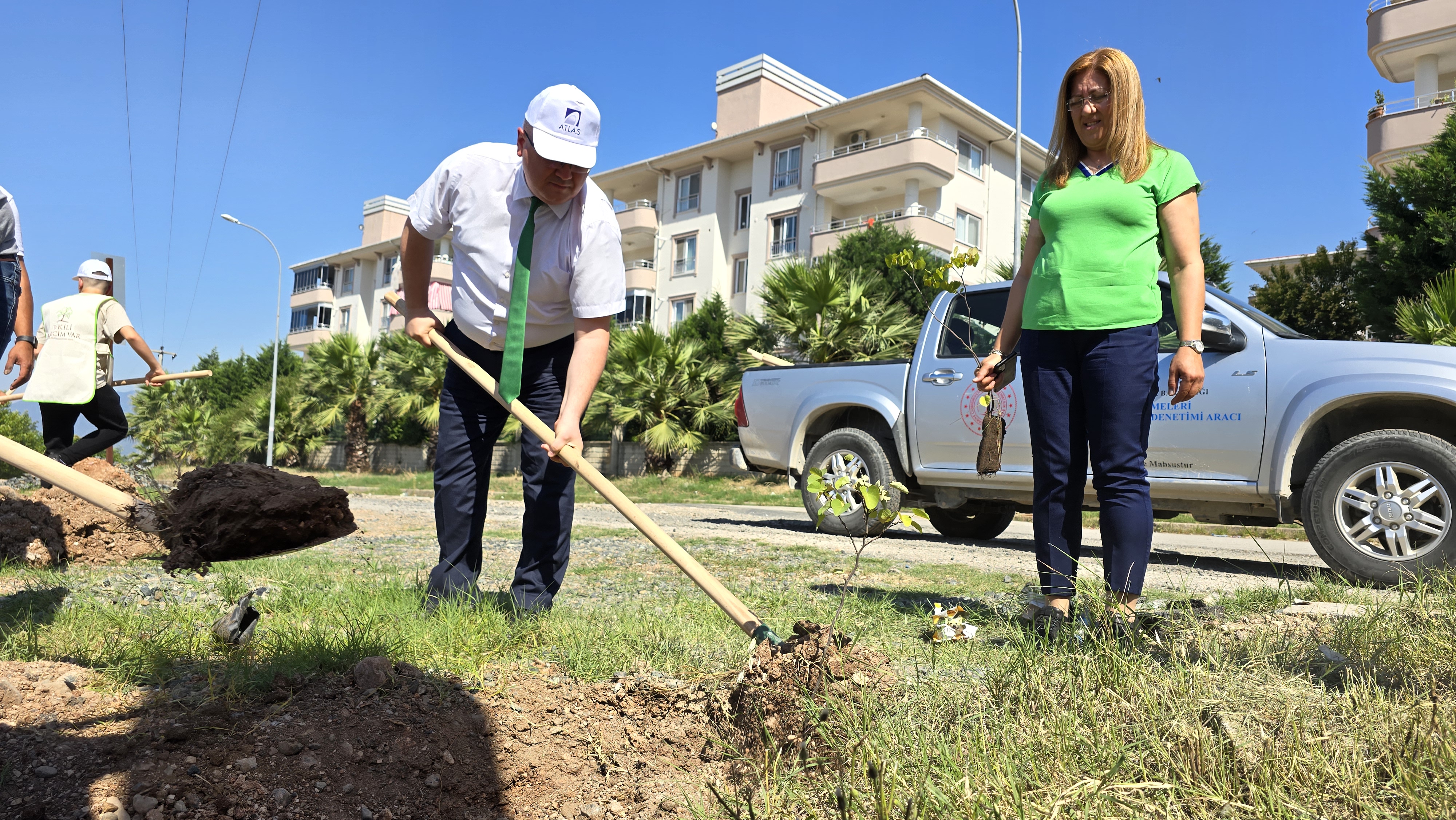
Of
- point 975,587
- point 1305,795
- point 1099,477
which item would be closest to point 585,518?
point 975,587

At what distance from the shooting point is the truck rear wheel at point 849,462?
6836mm

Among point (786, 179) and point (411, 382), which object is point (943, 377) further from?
point (786, 179)

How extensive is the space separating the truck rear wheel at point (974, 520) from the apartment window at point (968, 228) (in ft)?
A: 75.8

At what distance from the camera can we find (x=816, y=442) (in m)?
7.63

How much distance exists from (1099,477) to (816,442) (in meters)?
4.86

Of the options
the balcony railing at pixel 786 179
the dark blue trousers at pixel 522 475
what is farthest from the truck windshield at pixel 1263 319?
the balcony railing at pixel 786 179

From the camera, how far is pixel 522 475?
9.98ft

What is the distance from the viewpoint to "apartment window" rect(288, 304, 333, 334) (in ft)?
189

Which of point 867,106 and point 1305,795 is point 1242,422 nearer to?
point 1305,795

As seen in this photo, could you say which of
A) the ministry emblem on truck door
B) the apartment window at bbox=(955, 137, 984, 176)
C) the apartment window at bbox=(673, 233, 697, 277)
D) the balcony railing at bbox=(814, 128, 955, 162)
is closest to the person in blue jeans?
the ministry emblem on truck door

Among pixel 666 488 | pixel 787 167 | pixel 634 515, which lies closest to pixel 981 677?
pixel 634 515

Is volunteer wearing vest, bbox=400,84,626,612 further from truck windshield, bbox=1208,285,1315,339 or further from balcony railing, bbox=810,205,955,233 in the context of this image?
balcony railing, bbox=810,205,955,233

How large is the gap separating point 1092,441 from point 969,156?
29.5 meters

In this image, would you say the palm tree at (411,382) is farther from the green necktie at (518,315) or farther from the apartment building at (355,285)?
the apartment building at (355,285)
